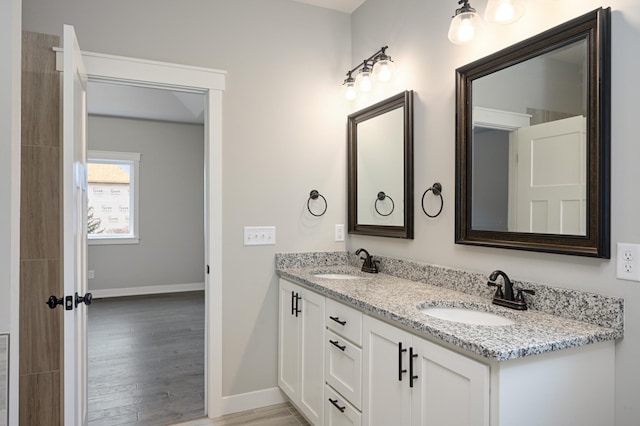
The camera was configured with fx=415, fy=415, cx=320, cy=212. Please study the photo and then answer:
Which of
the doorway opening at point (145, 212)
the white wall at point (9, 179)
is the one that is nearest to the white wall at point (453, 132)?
the white wall at point (9, 179)

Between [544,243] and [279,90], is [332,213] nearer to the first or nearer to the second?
[279,90]

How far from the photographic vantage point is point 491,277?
1.70 meters

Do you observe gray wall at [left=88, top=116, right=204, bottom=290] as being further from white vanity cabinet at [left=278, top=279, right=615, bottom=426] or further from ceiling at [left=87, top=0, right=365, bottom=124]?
white vanity cabinet at [left=278, top=279, right=615, bottom=426]

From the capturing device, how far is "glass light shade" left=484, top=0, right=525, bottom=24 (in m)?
1.60

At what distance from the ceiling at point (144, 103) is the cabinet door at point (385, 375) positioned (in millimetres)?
3639

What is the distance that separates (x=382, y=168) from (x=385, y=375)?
4.46 ft

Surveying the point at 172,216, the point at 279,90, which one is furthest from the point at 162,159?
the point at 279,90

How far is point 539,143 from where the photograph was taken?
1628 mm

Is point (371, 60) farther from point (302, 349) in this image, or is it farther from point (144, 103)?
point (144, 103)

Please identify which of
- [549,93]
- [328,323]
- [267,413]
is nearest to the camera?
[549,93]

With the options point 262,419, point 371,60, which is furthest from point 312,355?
point 371,60

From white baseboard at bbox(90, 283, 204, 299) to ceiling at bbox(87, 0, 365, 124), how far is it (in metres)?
2.54

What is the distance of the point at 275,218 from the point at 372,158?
2.49ft

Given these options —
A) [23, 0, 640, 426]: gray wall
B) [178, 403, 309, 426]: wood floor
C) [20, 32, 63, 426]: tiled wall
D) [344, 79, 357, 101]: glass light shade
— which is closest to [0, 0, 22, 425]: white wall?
[20, 32, 63, 426]: tiled wall
